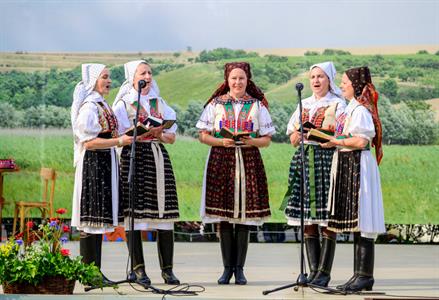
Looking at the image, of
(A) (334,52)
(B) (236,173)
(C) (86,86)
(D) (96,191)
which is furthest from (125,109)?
(A) (334,52)

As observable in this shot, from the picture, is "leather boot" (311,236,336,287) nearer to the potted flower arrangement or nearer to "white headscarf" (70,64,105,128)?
the potted flower arrangement

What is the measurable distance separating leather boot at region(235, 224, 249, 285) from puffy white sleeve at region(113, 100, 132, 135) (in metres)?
1.06

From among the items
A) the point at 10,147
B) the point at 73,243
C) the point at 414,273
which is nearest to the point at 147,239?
the point at 73,243

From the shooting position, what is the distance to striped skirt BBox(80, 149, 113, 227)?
712cm

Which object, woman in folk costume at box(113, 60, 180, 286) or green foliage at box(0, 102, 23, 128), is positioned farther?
green foliage at box(0, 102, 23, 128)

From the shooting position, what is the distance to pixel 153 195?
24.2 ft

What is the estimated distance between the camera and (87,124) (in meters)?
7.09

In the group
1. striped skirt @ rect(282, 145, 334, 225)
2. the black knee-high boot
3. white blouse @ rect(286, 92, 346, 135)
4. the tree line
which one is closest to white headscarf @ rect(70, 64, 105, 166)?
the black knee-high boot

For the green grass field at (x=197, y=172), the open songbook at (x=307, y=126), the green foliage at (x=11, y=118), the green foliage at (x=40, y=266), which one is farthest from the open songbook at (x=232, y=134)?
the green foliage at (x=11, y=118)

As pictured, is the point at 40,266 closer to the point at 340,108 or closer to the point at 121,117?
the point at 121,117

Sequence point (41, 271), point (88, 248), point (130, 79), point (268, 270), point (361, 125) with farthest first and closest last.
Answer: point (268, 270), point (130, 79), point (88, 248), point (361, 125), point (41, 271)

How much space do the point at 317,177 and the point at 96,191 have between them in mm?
1503

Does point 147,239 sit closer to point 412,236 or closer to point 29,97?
point 29,97

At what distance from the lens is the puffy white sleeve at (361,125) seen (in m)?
6.93
